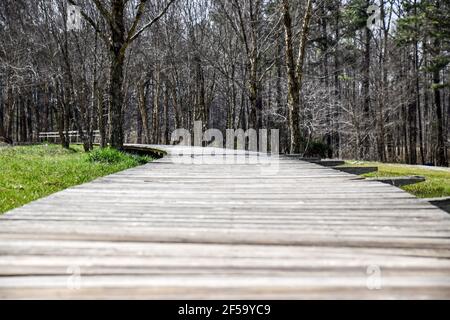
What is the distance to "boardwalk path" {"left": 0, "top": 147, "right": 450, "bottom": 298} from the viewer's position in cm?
165

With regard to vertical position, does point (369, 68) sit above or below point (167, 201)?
above

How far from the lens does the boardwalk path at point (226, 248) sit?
5.41 feet

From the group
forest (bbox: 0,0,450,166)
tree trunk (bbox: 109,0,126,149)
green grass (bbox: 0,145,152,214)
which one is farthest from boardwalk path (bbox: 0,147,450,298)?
forest (bbox: 0,0,450,166)

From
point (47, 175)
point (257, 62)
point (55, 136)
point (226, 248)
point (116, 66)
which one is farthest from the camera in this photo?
point (55, 136)

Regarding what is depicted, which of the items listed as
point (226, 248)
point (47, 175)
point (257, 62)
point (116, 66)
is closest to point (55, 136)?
point (257, 62)

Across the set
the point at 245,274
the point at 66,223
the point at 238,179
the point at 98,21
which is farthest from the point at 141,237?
the point at 98,21

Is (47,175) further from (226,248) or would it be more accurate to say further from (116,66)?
(226,248)

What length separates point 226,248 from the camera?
2061 millimetres

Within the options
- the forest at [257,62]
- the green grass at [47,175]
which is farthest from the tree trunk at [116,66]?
the forest at [257,62]

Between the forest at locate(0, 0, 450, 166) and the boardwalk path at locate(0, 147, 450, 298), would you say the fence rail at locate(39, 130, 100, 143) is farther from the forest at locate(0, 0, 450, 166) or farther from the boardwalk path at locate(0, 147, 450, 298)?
the boardwalk path at locate(0, 147, 450, 298)
